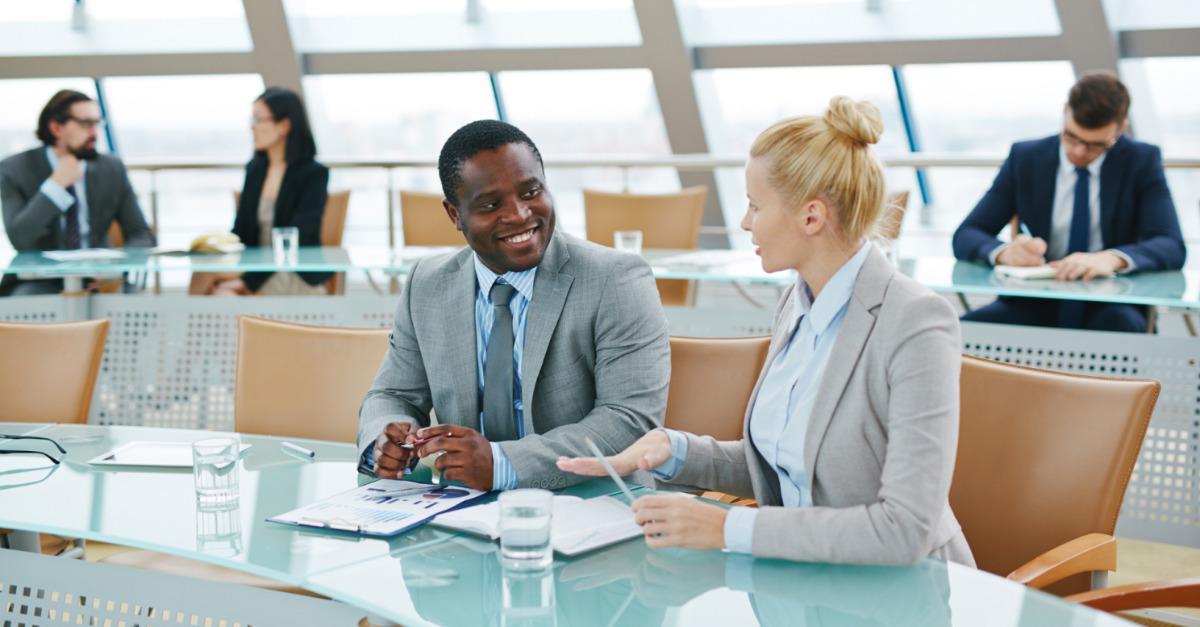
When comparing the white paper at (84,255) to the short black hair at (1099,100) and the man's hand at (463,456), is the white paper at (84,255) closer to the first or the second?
the man's hand at (463,456)

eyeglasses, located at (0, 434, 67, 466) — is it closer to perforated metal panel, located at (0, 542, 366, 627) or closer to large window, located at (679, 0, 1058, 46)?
perforated metal panel, located at (0, 542, 366, 627)

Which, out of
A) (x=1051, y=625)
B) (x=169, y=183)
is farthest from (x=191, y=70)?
(x=1051, y=625)

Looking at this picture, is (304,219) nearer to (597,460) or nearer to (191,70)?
(597,460)

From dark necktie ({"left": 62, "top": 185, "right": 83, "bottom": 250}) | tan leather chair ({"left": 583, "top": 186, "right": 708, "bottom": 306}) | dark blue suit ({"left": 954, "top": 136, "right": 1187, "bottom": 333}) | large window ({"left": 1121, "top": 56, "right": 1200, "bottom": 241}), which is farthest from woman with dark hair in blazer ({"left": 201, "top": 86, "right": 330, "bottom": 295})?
large window ({"left": 1121, "top": 56, "right": 1200, "bottom": 241})

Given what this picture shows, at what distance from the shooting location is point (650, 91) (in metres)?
7.70

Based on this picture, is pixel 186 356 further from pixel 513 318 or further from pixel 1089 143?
pixel 1089 143

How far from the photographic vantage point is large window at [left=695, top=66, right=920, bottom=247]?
712 cm

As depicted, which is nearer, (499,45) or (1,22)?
(499,45)

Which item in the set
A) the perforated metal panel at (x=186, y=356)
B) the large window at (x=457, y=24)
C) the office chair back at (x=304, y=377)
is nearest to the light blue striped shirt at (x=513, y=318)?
the office chair back at (x=304, y=377)

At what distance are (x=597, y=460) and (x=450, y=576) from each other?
0.33 meters

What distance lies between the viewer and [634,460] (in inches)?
68.2

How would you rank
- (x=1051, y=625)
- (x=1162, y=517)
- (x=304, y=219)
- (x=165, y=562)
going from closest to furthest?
(x=1051, y=625) → (x=165, y=562) → (x=1162, y=517) → (x=304, y=219)

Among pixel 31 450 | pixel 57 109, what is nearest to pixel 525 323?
pixel 31 450

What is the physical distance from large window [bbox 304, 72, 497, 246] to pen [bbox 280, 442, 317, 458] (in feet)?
19.9
